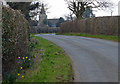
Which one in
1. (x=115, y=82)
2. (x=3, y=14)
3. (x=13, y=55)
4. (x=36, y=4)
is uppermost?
(x=36, y=4)

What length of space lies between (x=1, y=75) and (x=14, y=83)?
83 centimetres

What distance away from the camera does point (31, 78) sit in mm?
6625

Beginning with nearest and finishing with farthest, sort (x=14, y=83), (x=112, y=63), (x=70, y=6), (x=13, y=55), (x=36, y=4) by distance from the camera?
(x=14, y=83) < (x=13, y=55) < (x=112, y=63) < (x=36, y=4) < (x=70, y=6)

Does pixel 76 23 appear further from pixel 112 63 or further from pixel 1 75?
pixel 1 75

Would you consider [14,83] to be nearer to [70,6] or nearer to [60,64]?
[60,64]

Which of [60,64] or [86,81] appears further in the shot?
[60,64]

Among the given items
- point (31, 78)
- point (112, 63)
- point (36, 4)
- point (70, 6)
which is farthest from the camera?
point (70, 6)

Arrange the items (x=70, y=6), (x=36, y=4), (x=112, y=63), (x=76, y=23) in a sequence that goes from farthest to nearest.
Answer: (x=70, y=6), (x=76, y=23), (x=36, y=4), (x=112, y=63)

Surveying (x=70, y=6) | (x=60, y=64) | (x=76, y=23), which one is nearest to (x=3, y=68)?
(x=60, y=64)

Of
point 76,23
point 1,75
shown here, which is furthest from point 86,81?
point 76,23

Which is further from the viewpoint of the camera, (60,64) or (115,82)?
(60,64)

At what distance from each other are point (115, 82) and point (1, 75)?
3666mm

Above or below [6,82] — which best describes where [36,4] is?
above

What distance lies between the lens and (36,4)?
2536cm
